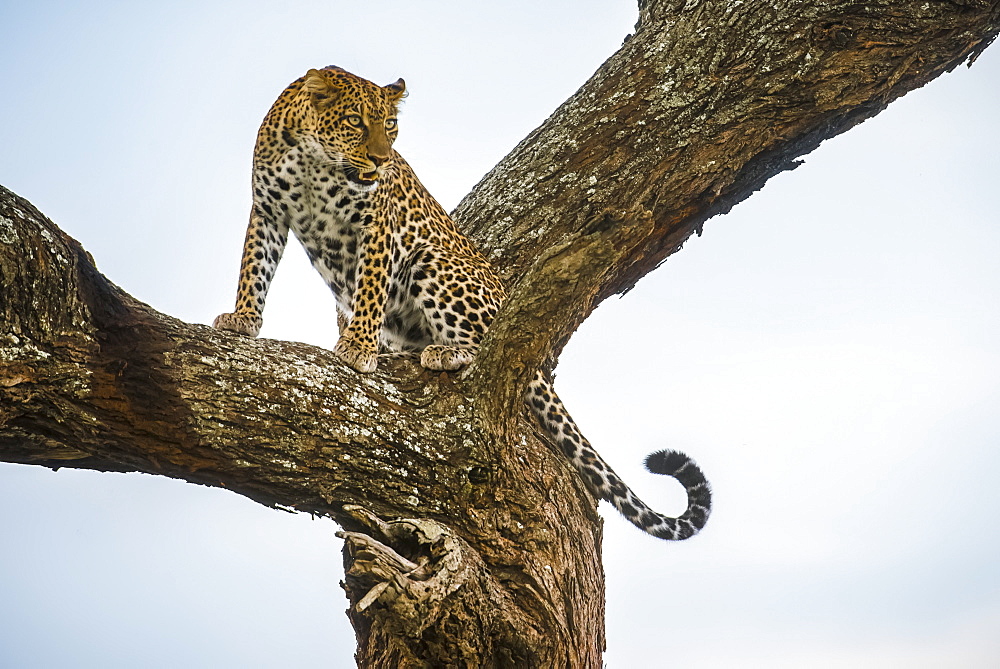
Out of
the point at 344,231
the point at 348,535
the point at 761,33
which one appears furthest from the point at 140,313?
the point at 761,33

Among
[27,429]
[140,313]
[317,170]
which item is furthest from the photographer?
[317,170]

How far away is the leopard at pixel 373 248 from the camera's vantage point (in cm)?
561

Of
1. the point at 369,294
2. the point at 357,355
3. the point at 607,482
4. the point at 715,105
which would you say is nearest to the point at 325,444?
the point at 357,355

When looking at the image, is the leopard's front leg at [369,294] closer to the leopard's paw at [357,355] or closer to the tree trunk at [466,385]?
the leopard's paw at [357,355]

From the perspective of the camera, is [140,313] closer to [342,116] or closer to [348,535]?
[348,535]

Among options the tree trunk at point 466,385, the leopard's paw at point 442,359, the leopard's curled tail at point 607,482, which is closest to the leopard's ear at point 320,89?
the tree trunk at point 466,385

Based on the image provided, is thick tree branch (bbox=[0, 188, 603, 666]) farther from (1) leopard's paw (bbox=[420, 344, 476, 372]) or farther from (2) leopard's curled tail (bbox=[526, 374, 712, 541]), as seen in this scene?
(2) leopard's curled tail (bbox=[526, 374, 712, 541])

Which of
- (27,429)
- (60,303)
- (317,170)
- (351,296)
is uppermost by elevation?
(317,170)

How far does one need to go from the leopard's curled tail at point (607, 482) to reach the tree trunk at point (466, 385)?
19cm

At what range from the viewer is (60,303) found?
4.00 meters

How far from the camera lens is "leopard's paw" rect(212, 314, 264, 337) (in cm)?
533

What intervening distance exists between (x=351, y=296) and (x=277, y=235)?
59 centimetres

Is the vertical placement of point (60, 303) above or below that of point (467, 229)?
below

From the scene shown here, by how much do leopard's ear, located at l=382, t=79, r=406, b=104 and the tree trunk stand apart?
52.2 inches
